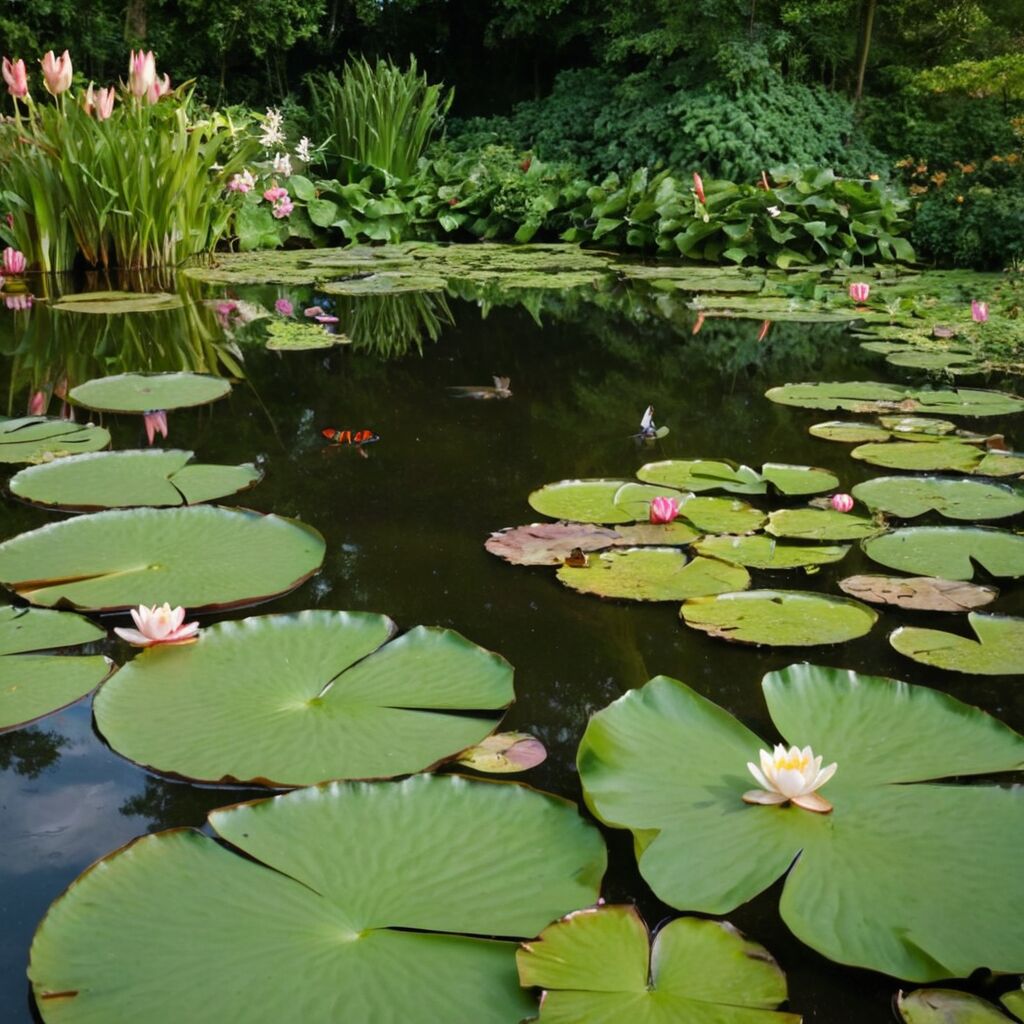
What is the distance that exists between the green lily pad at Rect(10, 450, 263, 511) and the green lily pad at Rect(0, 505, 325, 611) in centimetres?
9

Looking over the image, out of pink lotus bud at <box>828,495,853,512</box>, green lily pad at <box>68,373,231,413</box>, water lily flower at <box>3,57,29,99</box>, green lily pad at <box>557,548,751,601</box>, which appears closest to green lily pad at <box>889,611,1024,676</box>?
green lily pad at <box>557,548,751,601</box>

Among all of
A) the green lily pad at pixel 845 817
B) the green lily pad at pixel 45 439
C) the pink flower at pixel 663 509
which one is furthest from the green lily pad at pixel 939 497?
the green lily pad at pixel 45 439

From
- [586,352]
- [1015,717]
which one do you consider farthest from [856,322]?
[1015,717]

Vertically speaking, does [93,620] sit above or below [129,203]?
below

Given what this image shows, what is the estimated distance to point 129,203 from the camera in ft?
15.6

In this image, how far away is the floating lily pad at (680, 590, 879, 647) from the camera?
1.48m

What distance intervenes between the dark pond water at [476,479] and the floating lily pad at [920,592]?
1.3 inches

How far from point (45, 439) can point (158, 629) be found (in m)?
1.20

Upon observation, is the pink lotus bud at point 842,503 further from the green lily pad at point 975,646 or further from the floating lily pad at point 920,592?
the green lily pad at point 975,646

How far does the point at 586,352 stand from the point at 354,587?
209 cm

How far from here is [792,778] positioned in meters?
1.04

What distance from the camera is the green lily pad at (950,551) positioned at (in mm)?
1691

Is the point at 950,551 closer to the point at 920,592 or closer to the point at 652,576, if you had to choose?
the point at 920,592

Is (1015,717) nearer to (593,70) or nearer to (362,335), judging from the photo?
(362,335)
